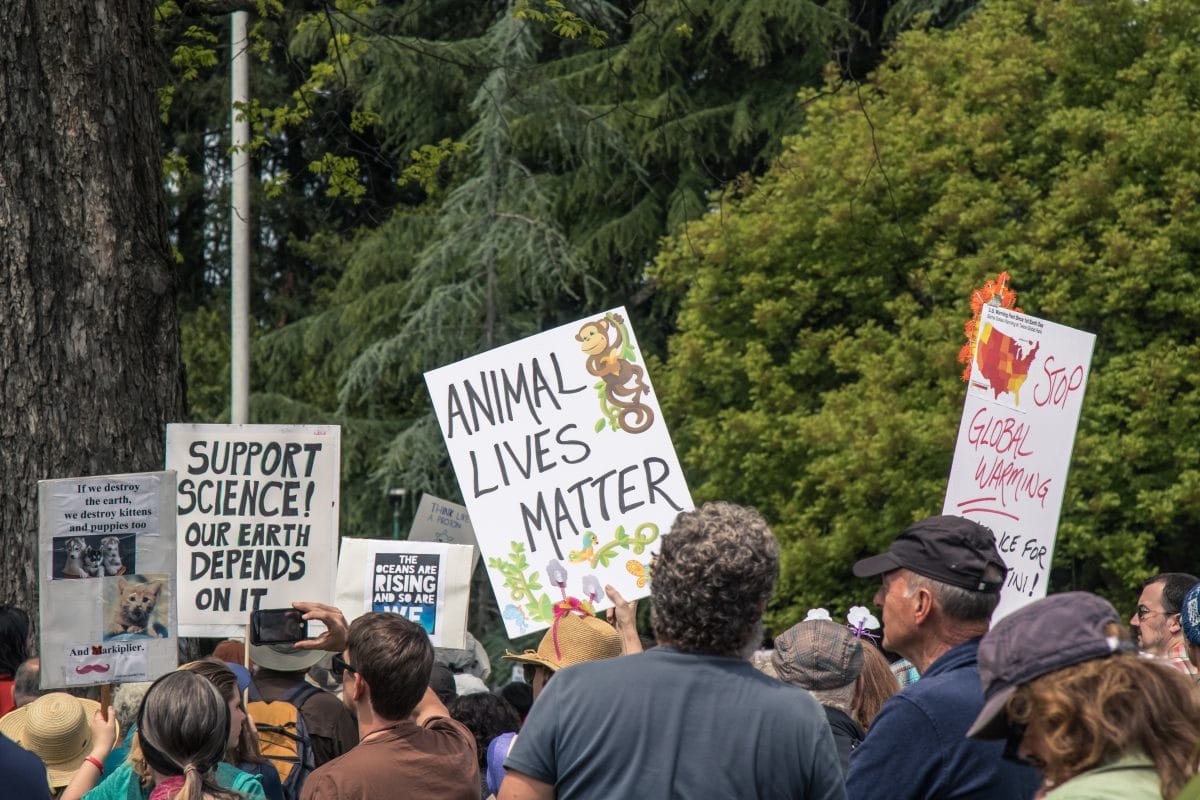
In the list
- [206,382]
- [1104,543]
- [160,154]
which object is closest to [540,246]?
[206,382]

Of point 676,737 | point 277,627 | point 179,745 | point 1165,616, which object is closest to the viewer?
point 676,737

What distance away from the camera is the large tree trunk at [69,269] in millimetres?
6309

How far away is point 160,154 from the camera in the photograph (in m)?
6.96

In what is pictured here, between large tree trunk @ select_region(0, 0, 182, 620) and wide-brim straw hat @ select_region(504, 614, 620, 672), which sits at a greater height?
large tree trunk @ select_region(0, 0, 182, 620)

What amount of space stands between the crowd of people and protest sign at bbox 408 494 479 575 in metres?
5.18

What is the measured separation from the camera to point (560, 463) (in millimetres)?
6457

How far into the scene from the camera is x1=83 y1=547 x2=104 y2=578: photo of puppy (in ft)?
16.9

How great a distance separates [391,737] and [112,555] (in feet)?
5.34

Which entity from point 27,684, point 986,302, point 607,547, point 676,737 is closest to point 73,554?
point 27,684

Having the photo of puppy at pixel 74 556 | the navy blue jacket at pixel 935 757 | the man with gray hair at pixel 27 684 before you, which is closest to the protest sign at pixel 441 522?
the man with gray hair at pixel 27 684

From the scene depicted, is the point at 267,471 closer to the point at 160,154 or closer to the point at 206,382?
the point at 160,154

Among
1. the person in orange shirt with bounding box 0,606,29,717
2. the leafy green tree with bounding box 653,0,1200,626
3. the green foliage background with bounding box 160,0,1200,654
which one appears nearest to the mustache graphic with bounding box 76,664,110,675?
the person in orange shirt with bounding box 0,606,29,717

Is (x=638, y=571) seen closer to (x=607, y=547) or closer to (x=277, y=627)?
(x=607, y=547)

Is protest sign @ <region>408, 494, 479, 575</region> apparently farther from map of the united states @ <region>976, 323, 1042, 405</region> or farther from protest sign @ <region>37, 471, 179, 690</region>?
protest sign @ <region>37, 471, 179, 690</region>
